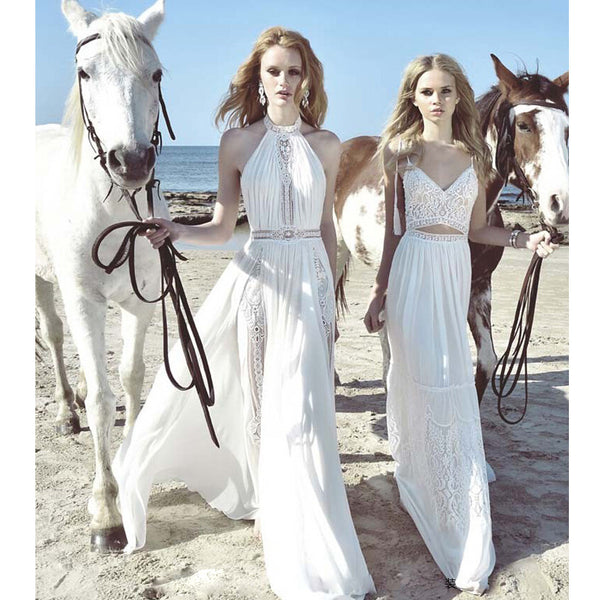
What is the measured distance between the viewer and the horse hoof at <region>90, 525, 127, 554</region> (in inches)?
114

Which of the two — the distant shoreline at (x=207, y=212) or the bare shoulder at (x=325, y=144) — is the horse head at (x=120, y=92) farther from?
the distant shoreline at (x=207, y=212)

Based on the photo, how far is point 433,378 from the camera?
2.80 metres

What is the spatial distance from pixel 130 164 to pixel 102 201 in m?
0.53

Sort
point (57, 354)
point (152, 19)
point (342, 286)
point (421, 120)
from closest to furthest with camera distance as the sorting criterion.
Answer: point (152, 19) < point (421, 120) < point (57, 354) < point (342, 286)

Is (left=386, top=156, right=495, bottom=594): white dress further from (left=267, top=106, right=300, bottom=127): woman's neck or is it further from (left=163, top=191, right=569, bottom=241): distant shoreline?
(left=163, top=191, right=569, bottom=241): distant shoreline

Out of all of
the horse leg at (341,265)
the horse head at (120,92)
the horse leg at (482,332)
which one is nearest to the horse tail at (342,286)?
the horse leg at (341,265)

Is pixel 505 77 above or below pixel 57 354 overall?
above

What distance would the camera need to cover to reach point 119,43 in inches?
100

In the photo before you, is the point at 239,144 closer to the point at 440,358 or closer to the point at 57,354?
the point at 440,358

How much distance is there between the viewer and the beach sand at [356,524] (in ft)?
8.67

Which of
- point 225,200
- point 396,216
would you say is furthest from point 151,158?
point 396,216

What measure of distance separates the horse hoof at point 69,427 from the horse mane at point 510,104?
2935 millimetres
